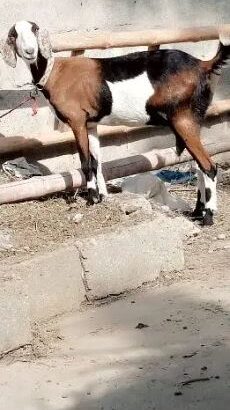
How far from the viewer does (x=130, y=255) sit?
580 centimetres

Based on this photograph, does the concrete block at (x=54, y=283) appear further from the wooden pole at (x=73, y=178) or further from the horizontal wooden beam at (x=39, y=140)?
the horizontal wooden beam at (x=39, y=140)

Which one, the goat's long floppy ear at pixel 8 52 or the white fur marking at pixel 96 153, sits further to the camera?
the white fur marking at pixel 96 153

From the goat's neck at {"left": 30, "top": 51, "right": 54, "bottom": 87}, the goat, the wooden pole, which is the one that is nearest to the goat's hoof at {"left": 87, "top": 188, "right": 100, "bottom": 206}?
the goat

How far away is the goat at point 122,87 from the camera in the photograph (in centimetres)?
682

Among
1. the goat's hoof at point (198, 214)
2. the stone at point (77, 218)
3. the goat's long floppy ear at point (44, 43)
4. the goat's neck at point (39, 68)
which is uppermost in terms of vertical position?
the goat's long floppy ear at point (44, 43)

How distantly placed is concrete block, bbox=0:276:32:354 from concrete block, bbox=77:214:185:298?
0.78 m

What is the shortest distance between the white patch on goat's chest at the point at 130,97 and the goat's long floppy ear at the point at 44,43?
517mm

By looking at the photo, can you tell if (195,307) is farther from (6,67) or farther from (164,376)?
(6,67)

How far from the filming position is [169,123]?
6.94 metres

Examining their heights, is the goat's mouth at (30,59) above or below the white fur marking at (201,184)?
above

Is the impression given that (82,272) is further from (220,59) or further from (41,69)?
(220,59)

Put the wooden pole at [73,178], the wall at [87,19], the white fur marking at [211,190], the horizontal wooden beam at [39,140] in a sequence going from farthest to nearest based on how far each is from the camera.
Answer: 1. the wall at [87,19]
2. the horizontal wooden beam at [39,140]
3. the white fur marking at [211,190]
4. the wooden pole at [73,178]

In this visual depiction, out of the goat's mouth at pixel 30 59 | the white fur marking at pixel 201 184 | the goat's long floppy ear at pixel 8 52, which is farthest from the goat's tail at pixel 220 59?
the goat's long floppy ear at pixel 8 52

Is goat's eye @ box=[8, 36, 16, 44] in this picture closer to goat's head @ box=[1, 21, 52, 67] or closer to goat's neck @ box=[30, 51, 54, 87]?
goat's head @ box=[1, 21, 52, 67]
